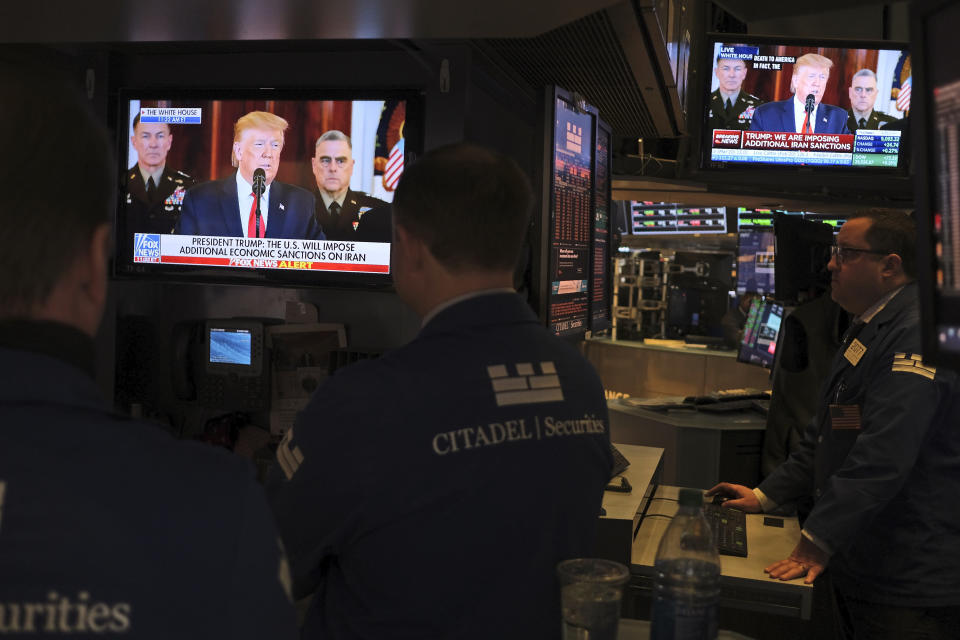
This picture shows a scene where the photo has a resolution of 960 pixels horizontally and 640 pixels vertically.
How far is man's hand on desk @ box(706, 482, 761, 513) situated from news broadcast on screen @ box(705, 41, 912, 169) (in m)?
2.20

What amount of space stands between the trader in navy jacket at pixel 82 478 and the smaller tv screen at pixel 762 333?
226 inches

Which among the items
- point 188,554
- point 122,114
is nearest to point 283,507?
point 188,554

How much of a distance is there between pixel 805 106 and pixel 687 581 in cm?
377

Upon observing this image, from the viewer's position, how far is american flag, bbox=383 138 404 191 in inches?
102

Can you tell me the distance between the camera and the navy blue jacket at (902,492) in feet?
7.84

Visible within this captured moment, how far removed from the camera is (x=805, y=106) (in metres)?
4.64

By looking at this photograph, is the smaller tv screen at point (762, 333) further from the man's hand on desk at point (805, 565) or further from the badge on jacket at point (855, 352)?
the man's hand on desk at point (805, 565)

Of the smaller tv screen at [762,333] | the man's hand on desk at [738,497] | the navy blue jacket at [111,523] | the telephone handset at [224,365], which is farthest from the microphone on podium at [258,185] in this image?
the smaller tv screen at [762,333]

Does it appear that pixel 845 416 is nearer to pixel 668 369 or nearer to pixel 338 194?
pixel 338 194

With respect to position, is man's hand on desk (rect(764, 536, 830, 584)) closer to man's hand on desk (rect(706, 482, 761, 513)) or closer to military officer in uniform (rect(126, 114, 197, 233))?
man's hand on desk (rect(706, 482, 761, 513))

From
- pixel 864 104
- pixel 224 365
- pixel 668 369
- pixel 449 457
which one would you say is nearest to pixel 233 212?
pixel 224 365

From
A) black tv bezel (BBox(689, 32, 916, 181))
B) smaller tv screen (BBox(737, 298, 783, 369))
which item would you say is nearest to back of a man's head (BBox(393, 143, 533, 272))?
black tv bezel (BBox(689, 32, 916, 181))

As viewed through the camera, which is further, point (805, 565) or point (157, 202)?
point (157, 202)

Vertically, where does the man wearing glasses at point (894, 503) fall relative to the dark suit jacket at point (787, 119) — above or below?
below
